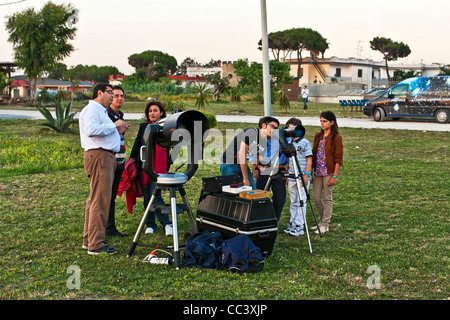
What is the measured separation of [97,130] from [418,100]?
63.3 ft

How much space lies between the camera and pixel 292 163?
19.3 ft

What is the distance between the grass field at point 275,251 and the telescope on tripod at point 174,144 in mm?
555

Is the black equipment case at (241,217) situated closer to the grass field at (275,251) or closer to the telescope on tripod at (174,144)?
the grass field at (275,251)

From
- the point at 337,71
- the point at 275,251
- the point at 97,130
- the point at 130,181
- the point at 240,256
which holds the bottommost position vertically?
the point at 275,251

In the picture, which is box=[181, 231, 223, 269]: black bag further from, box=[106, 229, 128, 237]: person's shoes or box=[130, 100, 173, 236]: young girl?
box=[106, 229, 128, 237]: person's shoes

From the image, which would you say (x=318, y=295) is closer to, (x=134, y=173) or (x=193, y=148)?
(x=193, y=148)

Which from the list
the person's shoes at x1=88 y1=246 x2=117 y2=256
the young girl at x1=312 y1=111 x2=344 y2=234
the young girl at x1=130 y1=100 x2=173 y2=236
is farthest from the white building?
the person's shoes at x1=88 y1=246 x2=117 y2=256

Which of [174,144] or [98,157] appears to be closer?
[174,144]

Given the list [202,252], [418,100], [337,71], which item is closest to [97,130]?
[202,252]

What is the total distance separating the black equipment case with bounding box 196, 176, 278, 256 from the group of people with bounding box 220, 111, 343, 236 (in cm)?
54

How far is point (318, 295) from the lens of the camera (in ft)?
13.8

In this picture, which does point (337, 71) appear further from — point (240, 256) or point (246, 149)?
point (240, 256)
